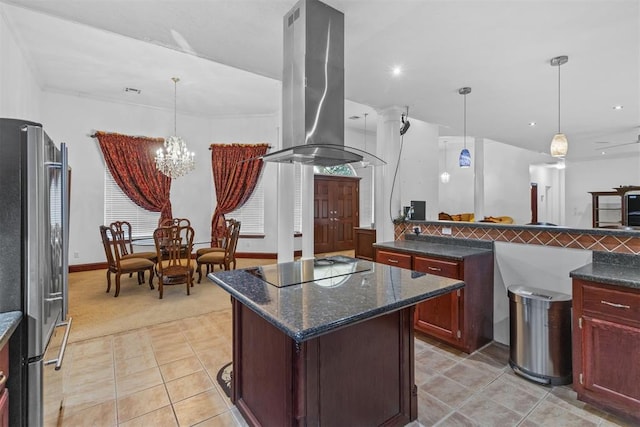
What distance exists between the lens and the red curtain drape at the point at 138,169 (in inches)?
229

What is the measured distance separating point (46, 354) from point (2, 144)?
1.01 m

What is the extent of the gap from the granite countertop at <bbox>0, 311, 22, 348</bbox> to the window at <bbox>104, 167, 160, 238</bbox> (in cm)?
533

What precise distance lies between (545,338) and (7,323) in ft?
10.2

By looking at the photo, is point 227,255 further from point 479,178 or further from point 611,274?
point 479,178

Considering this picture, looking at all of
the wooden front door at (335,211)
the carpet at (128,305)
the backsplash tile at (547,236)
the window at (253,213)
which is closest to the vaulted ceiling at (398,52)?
the backsplash tile at (547,236)

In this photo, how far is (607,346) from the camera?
1909 millimetres

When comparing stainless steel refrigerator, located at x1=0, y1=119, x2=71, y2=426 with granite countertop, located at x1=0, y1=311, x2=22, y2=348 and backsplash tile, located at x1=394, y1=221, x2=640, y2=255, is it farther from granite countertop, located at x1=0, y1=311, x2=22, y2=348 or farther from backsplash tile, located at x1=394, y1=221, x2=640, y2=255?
backsplash tile, located at x1=394, y1=221, x2=640, y2=255

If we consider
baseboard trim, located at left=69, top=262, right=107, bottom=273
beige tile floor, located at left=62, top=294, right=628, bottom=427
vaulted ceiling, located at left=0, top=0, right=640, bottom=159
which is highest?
vaulted ceiling, located at left=0, top=0, right=640, bottom=159

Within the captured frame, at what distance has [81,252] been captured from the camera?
5.68 meters

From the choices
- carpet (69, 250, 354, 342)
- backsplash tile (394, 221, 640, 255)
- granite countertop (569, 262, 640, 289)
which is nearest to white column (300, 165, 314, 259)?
carpet (69, 250, 354, 342)

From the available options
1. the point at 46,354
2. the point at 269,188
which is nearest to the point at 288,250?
the point at 46,354

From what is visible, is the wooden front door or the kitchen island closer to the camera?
the kitchen island

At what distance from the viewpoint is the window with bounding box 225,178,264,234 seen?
6.97 m

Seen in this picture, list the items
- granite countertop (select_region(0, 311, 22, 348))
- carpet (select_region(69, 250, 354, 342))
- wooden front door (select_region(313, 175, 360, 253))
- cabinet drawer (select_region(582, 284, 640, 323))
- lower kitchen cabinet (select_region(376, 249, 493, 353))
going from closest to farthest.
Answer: granite countertop (select_region(0, 311, 22, 348)), cabinet drawer (select_region(582, 284, 640, 323)), lower kitchen cabinet (select_region(376, 249, 493, 353)), carpet (select_region(69, 250, 354, 342)), wooden front door (select_region(313, 175, 360, 253))
